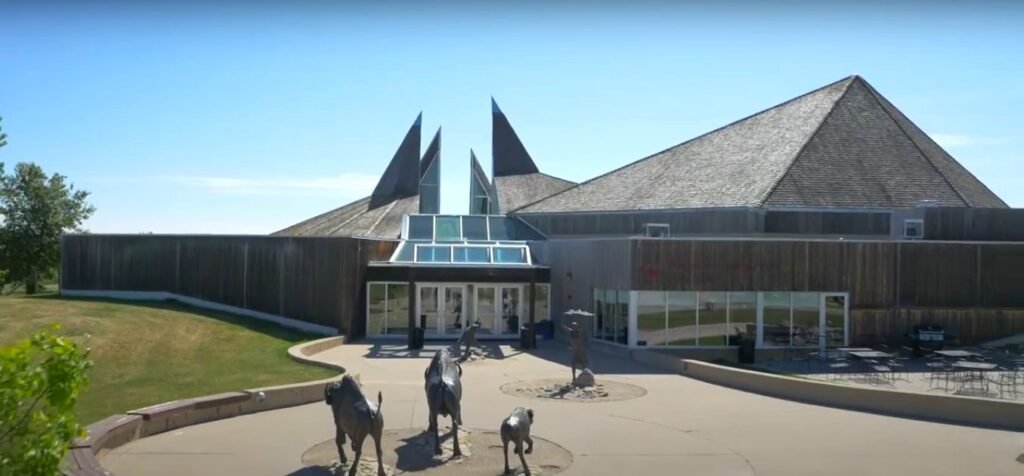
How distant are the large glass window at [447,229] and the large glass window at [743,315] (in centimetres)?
1333

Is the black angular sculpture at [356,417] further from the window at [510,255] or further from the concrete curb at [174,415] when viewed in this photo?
the window at [510,255]

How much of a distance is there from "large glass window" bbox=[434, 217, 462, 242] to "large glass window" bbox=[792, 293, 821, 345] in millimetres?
14707

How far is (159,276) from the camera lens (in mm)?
32406

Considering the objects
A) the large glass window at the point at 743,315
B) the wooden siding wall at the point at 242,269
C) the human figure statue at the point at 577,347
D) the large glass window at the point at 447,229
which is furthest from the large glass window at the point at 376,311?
the large glass window at the point at 743,315

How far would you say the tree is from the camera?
41531 millimetres

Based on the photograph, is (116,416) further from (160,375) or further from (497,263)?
(497,263)

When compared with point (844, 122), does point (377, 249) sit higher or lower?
lower

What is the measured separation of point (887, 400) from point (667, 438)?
581 centimetres

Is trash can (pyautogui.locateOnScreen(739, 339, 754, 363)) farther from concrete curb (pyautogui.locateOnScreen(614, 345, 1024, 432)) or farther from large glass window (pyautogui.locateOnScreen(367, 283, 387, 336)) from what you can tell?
large glass window (pyautogui.locateOnScreen(367, 283, 387, 336))

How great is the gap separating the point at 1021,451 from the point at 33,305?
85.6 ft

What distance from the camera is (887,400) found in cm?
1712

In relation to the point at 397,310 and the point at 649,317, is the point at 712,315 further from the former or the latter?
the point at 397,310

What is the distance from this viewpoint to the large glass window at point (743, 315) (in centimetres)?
2527

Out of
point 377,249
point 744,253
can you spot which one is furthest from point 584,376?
point 377,249
